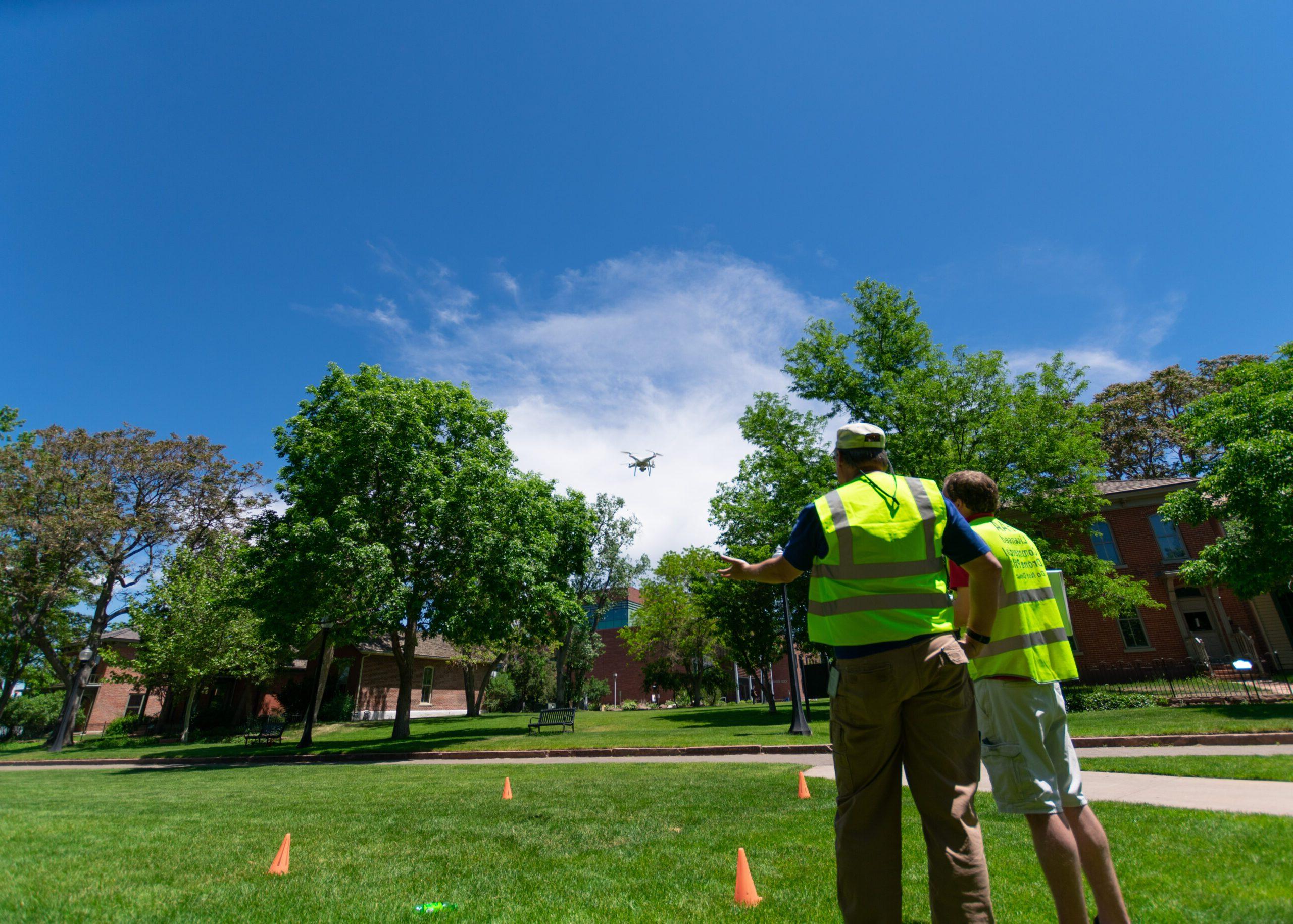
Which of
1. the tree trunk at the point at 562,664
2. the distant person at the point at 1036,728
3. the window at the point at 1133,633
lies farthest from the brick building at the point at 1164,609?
the distant person at the point at 1036,728

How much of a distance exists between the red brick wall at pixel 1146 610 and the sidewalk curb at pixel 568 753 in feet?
56.7

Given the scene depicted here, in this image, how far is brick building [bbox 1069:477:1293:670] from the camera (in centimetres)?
2372

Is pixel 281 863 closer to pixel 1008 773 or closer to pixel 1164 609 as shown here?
pixel 1008 773

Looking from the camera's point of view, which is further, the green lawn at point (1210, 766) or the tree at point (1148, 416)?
the tree at point (1148, 416)

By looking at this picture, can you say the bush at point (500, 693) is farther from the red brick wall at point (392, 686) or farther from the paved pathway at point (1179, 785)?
the paved pathway at point (1179, 785)

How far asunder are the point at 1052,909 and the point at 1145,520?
30.6 metres

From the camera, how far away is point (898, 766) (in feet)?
7.94

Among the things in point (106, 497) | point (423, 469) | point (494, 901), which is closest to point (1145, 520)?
point (423, 469)

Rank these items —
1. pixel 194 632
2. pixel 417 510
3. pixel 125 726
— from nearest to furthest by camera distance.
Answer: pixel 417 510, pixel 194 632, pixel 125 726

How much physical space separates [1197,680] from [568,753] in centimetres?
1940

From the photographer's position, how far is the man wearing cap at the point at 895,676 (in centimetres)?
227

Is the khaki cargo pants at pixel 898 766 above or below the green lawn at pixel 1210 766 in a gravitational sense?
above

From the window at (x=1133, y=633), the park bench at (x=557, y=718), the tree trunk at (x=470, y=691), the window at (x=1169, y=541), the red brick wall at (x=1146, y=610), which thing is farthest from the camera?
the tree trunk at (x=470, y=691)

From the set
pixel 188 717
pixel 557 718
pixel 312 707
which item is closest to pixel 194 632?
pixel 188 717
